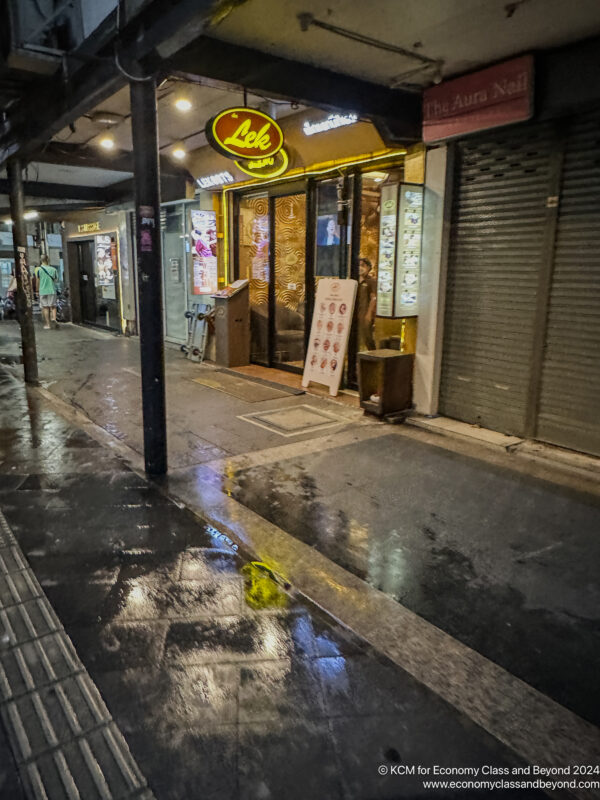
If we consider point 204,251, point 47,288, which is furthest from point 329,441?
point 47,288

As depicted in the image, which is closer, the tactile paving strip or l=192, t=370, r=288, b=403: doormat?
the tactile paving strip

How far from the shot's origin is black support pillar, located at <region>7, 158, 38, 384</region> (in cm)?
899

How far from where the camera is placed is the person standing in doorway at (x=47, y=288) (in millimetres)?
16188

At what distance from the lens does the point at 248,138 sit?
7.02 m

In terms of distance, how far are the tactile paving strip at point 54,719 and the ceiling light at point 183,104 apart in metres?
7.24

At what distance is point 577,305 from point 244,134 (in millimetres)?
4601

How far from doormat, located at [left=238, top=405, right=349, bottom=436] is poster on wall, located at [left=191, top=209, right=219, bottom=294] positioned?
465cm

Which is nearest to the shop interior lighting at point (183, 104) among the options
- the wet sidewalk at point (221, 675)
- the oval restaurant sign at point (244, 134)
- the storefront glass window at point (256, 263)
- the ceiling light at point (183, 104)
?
the ceiling light at point (183, 104)

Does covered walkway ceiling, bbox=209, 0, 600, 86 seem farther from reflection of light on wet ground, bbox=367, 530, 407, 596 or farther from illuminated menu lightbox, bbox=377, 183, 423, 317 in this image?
reflection of light on wet ground, bbox=367, 530, 407, 596

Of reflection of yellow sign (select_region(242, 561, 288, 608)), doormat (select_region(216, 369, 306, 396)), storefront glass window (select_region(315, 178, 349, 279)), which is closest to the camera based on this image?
reflection of yellow sign (select_region(242, 561, 288, 608))

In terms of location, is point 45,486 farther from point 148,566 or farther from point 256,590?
point 256,590

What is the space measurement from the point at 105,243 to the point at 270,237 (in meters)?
8.17

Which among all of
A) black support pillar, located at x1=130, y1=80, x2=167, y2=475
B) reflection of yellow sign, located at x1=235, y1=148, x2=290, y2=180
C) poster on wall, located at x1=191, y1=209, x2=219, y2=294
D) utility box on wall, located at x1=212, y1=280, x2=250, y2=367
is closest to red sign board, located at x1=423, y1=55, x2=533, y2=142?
reflection of yellow sign, located at x1=235, y1=148, x2=290, y2=180

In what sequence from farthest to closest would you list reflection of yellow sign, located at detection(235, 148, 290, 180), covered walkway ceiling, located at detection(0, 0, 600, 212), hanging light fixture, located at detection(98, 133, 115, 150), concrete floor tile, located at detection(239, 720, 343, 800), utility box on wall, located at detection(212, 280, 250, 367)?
utility box on wall, located at detection(212, 280, 250, 367) < hanging light fixture, located at detection(98, 133, 115, 150) < reflection of yellow sign, located at detection(235, 148, 290, 180) < covered walkway ceiling, located at detection(0, 0, 600, 212) < concrete floor tile, located at detection(239, 720, 343, 800)
